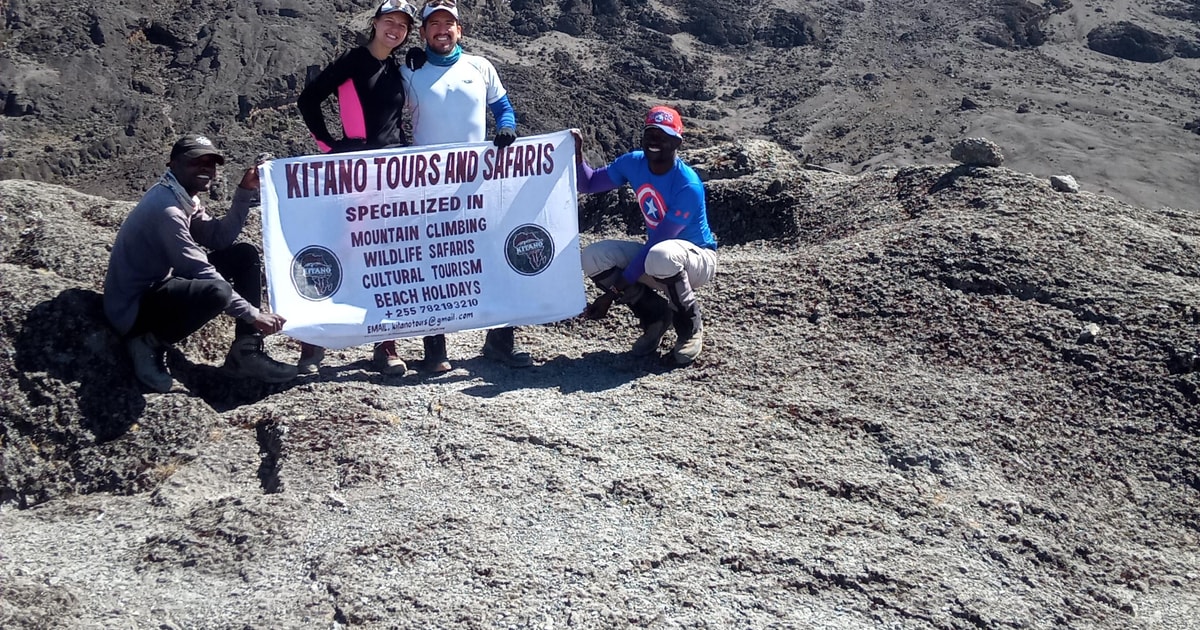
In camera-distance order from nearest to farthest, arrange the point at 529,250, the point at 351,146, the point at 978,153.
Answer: the point at 351,146, the point at 529,250, the point at 978,153

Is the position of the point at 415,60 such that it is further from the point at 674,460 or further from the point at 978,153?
the point at 978,153

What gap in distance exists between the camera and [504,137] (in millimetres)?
4883

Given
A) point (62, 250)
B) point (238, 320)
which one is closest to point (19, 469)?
point (238, 320)

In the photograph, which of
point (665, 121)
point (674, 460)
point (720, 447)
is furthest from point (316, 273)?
point (720, 447)

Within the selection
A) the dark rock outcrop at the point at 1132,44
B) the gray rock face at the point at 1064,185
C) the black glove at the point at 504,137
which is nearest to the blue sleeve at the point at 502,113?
the black glove at the point at 504,137

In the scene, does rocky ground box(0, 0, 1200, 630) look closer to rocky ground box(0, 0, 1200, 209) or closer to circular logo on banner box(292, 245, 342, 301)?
circular logo on banner box(292, 245, 342, 301)

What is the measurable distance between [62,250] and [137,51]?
12227mm

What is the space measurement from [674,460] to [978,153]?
11.6 feet

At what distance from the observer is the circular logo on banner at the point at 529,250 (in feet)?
16.7

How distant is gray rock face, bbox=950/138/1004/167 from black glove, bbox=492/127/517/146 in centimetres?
307

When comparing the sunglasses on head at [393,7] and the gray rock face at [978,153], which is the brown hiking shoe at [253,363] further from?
the gray rock face at [978,153]

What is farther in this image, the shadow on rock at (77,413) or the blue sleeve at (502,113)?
the blue sleeve at (502,113)

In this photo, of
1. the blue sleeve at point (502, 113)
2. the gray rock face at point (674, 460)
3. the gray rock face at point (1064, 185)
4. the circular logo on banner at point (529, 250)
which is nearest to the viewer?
the gray rock face at point (674, 460)

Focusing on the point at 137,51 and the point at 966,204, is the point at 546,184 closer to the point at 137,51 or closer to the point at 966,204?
the point at 966,204
